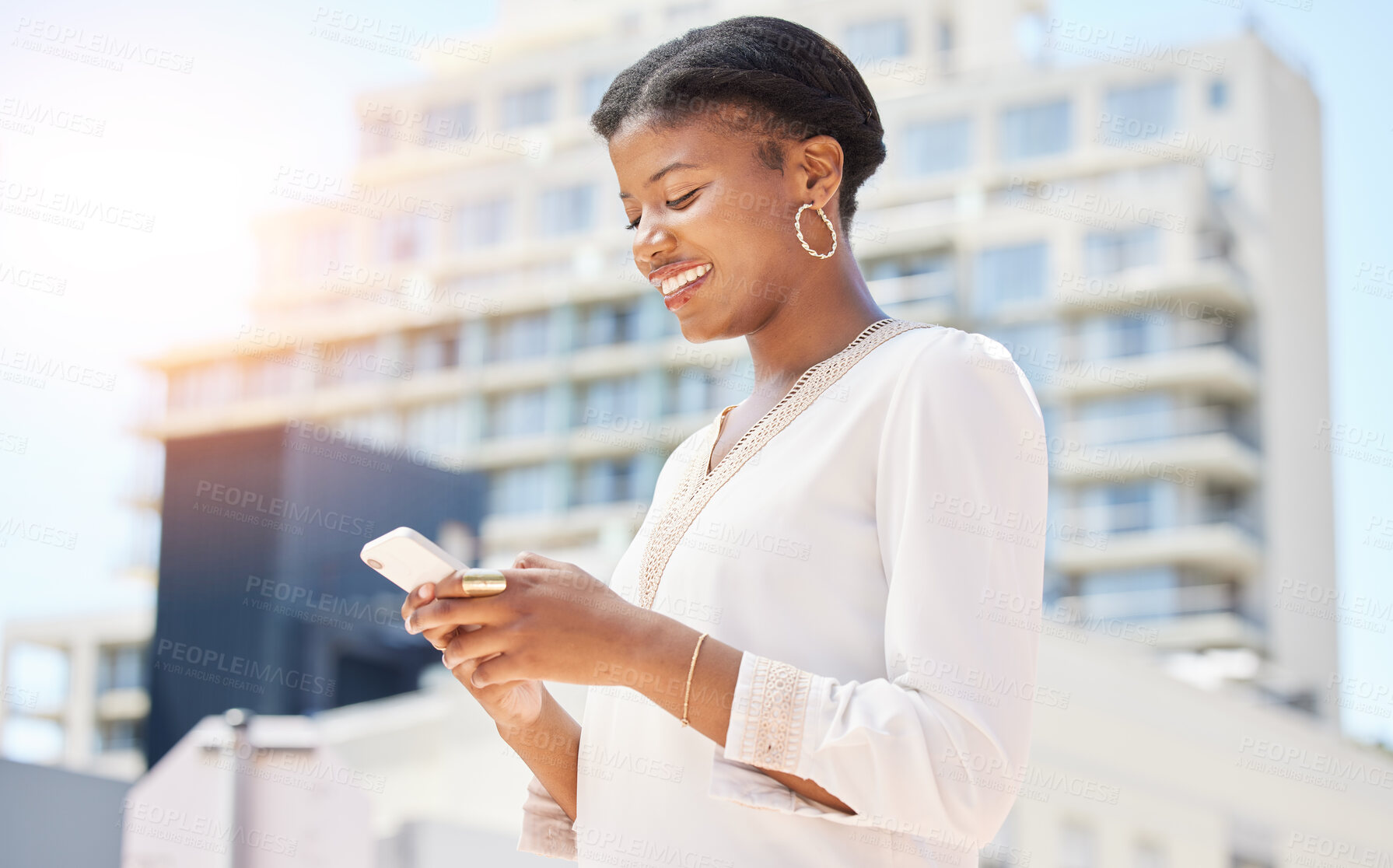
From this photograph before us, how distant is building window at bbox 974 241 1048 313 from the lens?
3012 cm

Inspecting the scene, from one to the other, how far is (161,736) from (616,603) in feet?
34.2

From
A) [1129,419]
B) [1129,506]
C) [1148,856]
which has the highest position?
[1129,419]

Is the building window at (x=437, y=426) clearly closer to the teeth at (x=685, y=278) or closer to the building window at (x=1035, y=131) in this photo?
the building window at (x=1035, y=131)

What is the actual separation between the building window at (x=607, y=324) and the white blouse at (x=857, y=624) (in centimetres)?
3341

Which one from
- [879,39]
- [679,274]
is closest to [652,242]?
[679,274]

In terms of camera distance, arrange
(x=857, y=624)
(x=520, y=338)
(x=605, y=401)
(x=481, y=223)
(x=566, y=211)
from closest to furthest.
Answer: (x=857, y=624) < (x=566, y=211) < (x=605, y=401) < (x=520, y=338) < (x=481, y=223)

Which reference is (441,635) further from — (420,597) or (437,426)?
(437,426)

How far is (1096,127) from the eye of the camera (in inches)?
1186

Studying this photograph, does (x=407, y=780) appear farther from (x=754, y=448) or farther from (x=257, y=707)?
(x=754, y=448)

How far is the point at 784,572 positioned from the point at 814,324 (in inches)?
12.4

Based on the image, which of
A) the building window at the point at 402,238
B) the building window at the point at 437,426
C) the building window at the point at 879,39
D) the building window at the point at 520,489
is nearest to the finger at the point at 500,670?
the building window at the point at 879,39

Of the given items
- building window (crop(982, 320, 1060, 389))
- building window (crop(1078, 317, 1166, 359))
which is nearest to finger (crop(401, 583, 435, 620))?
building window (crop(982, 320, 1060, 389))

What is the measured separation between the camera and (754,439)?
4.23ft

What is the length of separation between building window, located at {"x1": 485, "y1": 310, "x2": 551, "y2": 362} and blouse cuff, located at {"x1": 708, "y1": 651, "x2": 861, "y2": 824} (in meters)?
34.5
